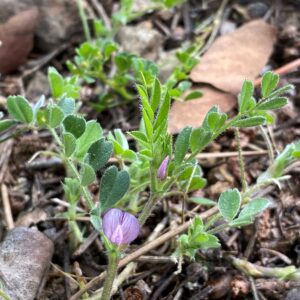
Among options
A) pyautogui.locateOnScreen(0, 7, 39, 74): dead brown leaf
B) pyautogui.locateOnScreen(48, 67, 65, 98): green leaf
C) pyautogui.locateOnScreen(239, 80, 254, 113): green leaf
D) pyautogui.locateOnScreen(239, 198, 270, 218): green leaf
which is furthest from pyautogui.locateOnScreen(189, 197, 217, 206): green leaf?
pyautogui.locateOnScreen(0, 7, 39, 74): dead brown leaf

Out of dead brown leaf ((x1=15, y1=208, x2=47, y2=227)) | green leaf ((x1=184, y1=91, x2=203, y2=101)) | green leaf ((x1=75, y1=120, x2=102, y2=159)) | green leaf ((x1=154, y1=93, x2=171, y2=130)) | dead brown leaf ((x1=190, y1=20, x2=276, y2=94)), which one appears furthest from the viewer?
dead brown leaf ((x1=190, y1=20, x2=276, y2=94))

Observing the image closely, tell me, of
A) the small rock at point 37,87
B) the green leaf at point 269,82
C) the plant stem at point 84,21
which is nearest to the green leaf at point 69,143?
the green leaf at point 269,82

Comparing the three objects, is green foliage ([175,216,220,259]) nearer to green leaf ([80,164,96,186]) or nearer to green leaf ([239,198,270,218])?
green leaf ([239,198,270,218])

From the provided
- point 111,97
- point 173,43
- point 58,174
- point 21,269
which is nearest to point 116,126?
point 111,97

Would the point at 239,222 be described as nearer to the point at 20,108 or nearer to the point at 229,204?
the point at 229,204

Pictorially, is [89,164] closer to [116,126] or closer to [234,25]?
[116,126]

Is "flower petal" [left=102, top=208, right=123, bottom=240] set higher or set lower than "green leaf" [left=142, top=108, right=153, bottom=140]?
lower

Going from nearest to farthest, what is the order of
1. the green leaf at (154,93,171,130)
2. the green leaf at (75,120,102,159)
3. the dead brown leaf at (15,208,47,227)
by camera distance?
the green leaf at (154,93,171,130) < the green leaf at (75,120,102,159) < the dead brown leaf at (15,208,47,227)
